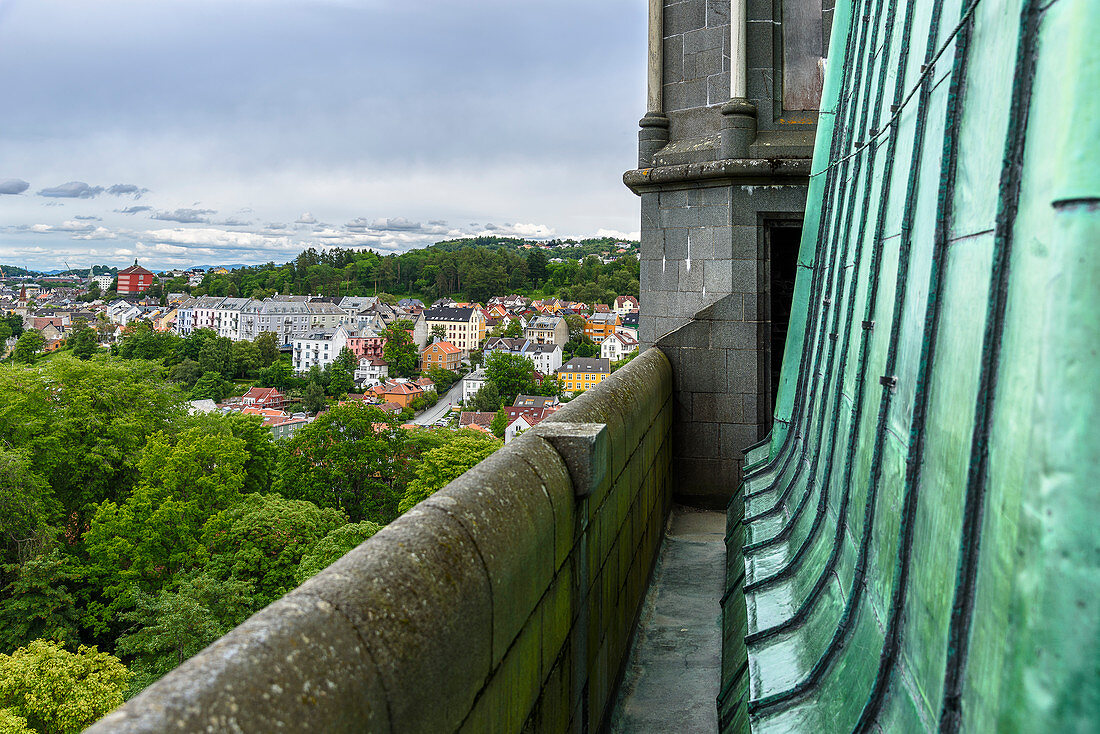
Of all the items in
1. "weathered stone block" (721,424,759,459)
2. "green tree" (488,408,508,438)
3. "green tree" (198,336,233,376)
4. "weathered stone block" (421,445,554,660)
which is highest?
"weathered stone block" (421,445,554,660)

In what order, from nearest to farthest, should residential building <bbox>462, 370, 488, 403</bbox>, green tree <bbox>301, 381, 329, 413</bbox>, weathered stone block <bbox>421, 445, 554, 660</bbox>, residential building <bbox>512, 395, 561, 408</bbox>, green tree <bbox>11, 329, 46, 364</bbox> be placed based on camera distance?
weathered stone block <bbox>421, 445, 554, 660</bbox>
green tree <bbox>11, 329, 46, 364</bbox>
residential building <bbox>512, 395, 561, 408</bbox>
green tree <bbox>301, 381, 329, 413</bbox>
residential building <bbox>462, 370, 488, 403</bbox>

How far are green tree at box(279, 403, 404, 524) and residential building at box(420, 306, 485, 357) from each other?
88.5 m

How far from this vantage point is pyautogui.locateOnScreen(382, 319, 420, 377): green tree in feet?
390

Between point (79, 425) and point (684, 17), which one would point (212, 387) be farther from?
point (684, 17)

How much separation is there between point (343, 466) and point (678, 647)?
37.4 m

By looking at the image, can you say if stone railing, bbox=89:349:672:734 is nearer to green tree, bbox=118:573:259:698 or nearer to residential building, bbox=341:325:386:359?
green tree, bbox=118:573:259:698

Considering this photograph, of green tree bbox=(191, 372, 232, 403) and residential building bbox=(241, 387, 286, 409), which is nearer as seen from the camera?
residential building bbox=(241, 387, 286, 409)

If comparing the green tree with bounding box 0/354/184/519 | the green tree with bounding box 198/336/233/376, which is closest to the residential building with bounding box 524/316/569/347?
the green tree with bounding box 198/336/233/376

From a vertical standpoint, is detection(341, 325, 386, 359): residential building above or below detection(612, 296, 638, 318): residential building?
below

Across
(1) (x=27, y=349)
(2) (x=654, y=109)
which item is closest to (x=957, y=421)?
(2) (x=654, y=109)

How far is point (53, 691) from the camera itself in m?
20.1

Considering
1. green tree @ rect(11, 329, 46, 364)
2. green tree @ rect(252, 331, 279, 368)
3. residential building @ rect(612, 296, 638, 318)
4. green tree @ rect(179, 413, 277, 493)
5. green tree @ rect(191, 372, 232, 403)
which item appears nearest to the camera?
green tree @ rect(179, 413, 277, 493)

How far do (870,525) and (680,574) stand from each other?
3.80 m

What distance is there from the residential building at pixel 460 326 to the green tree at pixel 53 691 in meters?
110
